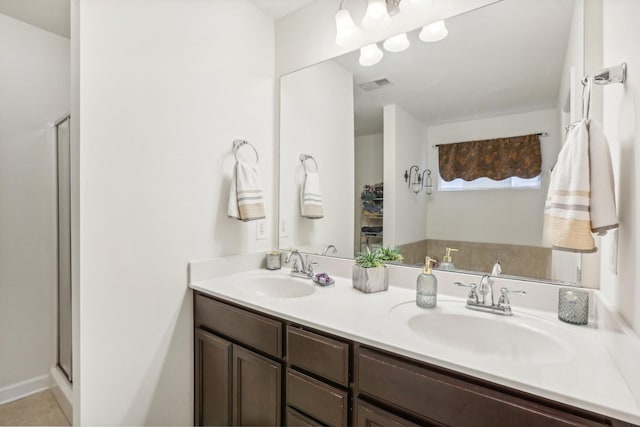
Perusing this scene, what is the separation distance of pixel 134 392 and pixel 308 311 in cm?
99

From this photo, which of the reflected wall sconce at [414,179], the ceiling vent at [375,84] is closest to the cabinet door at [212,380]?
the reflected wall sconce at [414,179]

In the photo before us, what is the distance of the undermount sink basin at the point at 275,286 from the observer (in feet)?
5.48

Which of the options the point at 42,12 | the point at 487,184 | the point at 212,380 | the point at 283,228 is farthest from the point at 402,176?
the point at 42,12

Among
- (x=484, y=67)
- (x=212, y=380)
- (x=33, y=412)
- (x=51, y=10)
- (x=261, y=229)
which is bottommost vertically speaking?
(x=33, y=412)

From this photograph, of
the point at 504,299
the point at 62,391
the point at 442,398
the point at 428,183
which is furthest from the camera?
the point at 62,391

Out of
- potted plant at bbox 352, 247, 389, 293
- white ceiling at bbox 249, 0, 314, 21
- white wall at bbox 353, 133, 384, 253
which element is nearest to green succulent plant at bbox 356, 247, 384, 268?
potted plant at bbox 352, 247, 389, 293

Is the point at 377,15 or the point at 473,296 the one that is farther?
the point at 377,15

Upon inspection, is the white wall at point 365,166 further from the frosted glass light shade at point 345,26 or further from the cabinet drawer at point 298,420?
the cabinet drawer at point 298,420

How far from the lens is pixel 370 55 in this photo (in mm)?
1656

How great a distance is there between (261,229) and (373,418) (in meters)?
1.30

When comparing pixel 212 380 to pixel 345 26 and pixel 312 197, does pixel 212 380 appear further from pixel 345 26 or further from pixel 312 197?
pixel 345 26

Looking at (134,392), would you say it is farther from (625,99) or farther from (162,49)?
(625,99)

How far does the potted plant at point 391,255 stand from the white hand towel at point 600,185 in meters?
0.80

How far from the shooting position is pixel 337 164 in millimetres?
1871
